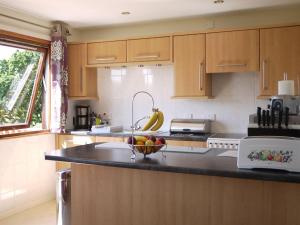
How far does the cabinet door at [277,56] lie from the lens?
151 inches

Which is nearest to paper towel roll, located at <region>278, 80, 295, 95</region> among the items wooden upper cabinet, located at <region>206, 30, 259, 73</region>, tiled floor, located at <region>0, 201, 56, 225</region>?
wooden upper cabinet, located at <region>206, 30, 259, 73</region>

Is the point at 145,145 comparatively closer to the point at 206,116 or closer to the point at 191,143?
the point at 191,143

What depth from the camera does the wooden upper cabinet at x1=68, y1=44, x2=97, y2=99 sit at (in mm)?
4879

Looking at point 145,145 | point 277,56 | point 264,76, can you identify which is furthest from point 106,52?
point 145,145

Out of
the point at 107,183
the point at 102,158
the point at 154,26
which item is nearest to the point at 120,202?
the point at 107,183

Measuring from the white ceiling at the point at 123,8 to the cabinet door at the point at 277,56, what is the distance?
33cm

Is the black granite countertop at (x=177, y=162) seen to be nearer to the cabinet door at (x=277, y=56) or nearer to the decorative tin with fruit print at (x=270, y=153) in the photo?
the decorative tin with fruit print at (x=270, y=153)

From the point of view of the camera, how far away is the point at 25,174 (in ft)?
14.3

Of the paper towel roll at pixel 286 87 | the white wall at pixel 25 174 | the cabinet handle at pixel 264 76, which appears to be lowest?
the white wall at pixel 25 174

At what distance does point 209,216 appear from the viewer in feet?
7.43

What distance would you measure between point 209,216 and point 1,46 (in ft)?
10.2

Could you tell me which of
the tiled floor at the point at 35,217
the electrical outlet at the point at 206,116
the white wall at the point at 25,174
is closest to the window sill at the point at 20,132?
the white wall at the point at 25,174

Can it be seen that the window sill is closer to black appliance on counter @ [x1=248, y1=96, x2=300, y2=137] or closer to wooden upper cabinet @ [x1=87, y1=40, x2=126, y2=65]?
wooden upper cabinet @ [x1=87, y1=40, x2=126, y2=65]

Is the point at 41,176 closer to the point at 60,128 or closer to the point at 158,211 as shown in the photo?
the point at 60,128
